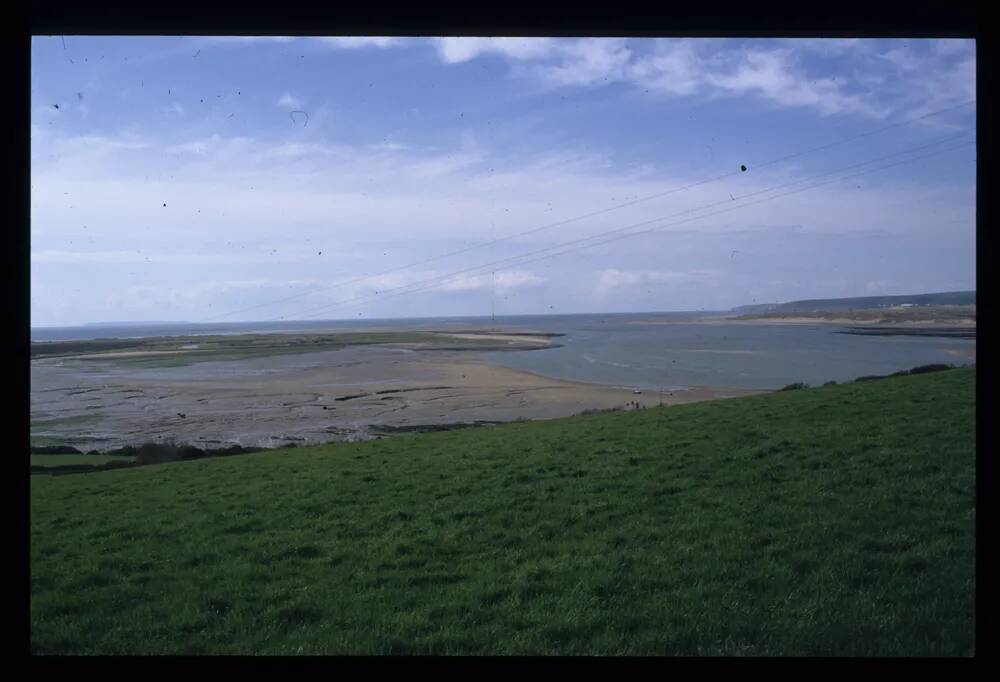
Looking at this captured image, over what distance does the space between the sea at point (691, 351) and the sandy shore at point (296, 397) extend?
0.58 m

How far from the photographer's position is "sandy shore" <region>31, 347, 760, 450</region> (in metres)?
7.72

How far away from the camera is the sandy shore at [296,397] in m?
7.72

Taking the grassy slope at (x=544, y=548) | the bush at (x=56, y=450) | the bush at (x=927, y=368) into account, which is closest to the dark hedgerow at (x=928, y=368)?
the bush at (x=927, y=368)

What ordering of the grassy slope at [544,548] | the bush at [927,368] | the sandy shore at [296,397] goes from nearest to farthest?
1. the grassy slope at [544,548]
2. the sandy shore at [296,397]
3. the bush at [927,368]

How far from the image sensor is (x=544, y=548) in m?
4.12

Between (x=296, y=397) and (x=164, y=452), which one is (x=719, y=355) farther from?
(x=164, y=452)

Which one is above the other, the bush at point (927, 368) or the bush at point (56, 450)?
the bush at point (927, 368)

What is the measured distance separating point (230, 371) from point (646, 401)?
663 centimetres

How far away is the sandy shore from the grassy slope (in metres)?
1.32

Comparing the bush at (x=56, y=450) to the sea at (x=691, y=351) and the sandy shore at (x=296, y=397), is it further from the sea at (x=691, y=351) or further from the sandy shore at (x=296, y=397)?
the sea at (x=691, y=351)

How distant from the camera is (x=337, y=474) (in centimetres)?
628

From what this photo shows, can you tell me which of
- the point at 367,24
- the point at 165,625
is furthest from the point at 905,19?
the point at 165,625

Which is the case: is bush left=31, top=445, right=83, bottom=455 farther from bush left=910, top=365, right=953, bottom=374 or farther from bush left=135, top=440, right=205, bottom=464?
bush left=910, top=365, right=953, bottom=374
